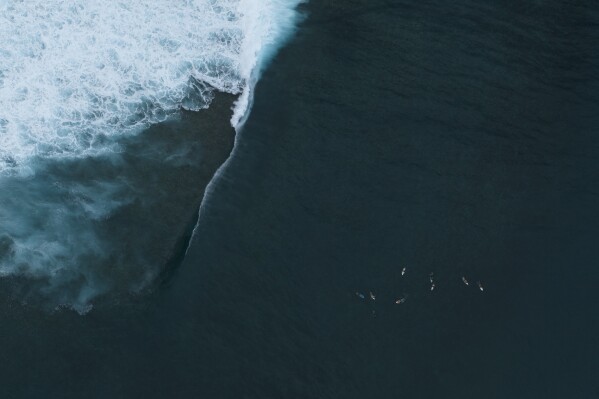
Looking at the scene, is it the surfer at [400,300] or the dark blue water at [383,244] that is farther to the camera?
the surfer at [400,300]

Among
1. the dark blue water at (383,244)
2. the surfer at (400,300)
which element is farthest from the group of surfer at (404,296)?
the dark blue water at (383,244)

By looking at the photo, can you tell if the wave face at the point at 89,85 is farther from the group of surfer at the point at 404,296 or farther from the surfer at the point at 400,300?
the surfer at the point at 400,300

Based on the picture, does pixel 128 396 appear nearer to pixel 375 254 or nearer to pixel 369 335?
pixel 369 335

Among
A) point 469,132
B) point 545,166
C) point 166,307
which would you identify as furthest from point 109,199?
point 545,166

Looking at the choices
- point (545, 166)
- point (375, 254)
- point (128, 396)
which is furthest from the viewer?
point (545, 166)

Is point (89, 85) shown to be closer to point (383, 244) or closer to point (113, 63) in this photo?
point (113, 63)
